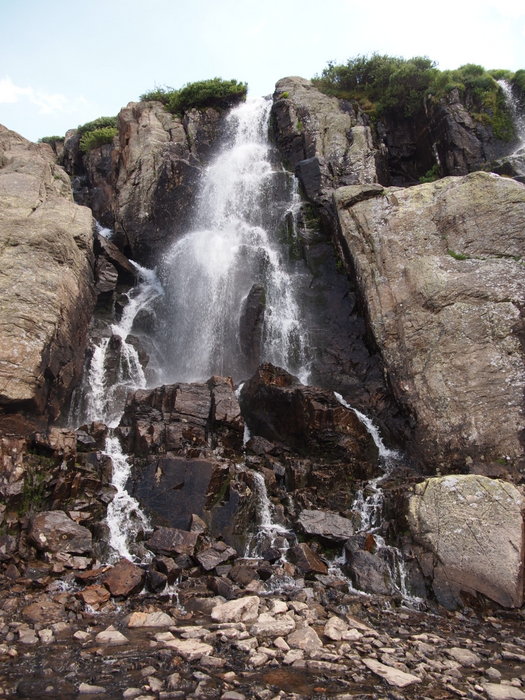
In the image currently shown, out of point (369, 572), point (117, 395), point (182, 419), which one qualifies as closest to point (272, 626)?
point (369, 572)

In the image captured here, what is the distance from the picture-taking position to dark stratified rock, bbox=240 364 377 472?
16734 mm

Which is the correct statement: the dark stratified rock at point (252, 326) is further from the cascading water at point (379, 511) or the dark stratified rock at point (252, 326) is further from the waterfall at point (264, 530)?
the waterfall at point (264, 530)

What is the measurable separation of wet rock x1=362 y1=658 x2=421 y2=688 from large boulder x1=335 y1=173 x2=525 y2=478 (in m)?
8.84

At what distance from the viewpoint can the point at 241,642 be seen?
738 cm

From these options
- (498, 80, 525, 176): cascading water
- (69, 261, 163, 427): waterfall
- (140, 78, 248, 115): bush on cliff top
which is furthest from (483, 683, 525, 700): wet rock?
(140, 78, 248, 115): bush on cliff top

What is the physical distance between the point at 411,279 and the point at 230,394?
26.8ft

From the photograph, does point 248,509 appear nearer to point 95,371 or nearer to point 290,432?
point 290,432

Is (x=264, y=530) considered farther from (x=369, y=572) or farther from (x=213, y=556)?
(x=369, y=572)

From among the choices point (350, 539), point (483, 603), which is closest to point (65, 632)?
point (350, 539)

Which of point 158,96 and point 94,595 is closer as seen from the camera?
point 94,595

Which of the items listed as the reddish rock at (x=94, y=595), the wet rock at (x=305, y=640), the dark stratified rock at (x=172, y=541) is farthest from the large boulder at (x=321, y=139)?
the wet rock at (x=305, y=640)

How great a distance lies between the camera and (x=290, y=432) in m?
17.4

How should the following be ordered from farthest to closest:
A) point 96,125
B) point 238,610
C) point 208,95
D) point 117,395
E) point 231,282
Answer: point 96,125
point 208,95
point 231,282
point 117,395
point 238,610

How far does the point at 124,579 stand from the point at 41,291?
10.8 m
